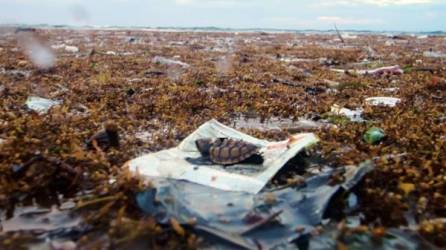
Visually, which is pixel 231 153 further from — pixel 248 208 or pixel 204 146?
pixel 248 208

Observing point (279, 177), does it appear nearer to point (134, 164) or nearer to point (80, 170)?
point (134, 164)

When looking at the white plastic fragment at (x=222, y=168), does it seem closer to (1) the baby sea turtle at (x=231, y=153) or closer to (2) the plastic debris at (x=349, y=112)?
(1) the baby sea turtle at (x=231, y=153)

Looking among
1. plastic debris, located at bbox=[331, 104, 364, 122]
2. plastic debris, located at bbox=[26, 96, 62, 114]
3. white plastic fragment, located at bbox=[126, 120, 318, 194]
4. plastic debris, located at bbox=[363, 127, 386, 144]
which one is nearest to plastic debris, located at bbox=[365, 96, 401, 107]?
plastic debris, located at bbox=[331, 104, 364, 122]

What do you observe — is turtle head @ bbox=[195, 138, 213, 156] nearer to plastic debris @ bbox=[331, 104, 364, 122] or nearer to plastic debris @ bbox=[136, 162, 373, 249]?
plastic debris @ bbox=[136, 162, 373, 249]

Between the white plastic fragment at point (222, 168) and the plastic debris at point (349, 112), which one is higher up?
the white plastic fragment at point (222, 168)

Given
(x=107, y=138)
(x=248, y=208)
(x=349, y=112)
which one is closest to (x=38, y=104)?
(x=107, y=138)

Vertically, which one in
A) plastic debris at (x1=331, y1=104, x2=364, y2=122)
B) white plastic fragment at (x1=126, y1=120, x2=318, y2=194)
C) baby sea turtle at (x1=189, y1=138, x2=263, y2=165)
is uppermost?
baby sea turtle at (x1=189, y1=138, x2=263, y2=165)

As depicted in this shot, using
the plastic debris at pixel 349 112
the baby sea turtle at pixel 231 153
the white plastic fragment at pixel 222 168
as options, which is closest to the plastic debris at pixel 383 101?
the plastic debris at pixel 349 112
